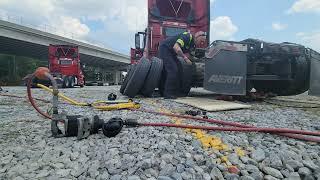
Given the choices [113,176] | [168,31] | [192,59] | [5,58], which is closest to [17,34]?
[5,58]

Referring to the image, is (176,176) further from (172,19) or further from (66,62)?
(66,62)

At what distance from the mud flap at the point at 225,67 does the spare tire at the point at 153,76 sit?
1.28 m

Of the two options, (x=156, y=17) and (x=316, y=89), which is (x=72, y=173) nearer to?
A: (x=316, y=89)

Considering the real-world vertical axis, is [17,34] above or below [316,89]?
above

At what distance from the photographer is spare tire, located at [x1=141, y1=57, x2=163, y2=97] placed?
269 inches

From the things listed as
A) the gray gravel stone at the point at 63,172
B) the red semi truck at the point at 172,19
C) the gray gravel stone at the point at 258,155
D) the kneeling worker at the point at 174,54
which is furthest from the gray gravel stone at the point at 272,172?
the red semi truck at the point at 172,19

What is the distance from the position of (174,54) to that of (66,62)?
15916mm

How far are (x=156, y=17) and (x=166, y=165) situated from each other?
306 inches

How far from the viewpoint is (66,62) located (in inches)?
842

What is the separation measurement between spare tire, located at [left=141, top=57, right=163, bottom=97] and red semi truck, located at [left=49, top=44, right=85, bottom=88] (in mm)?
14566

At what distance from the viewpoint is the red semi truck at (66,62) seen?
2098 centimetres

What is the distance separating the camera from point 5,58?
4762 cm

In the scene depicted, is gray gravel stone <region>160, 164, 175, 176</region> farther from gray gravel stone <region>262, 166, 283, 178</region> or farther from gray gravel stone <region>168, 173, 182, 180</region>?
gray gravel stone <region>262, 166, 283, 178</region>

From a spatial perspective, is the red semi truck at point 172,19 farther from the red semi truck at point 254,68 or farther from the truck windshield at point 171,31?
the red semi truck at point 254,68
